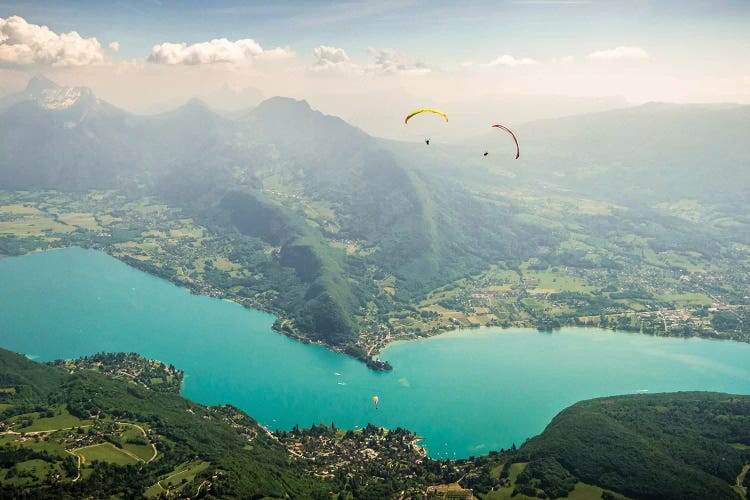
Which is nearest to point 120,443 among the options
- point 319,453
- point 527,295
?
point 319,453

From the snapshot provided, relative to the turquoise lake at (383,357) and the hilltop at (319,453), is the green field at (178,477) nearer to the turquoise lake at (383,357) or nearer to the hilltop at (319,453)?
the hilltop at (319,453)

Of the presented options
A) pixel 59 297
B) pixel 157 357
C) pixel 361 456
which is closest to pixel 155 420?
pixel 361 456

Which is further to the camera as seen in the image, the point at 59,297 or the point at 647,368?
the point at 59,297

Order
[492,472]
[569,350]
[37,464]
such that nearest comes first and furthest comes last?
1. [37,464]
2. [492,472]
3. [569,350]

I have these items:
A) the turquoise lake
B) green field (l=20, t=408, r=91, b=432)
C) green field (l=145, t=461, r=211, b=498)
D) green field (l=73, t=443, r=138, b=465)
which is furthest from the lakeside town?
green field (l=20, t=408, r=91, b=432)

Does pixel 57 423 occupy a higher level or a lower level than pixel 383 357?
higher

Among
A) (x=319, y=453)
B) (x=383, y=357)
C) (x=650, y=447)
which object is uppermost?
(x=650, y=447)

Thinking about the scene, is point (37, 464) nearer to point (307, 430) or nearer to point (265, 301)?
point (307, 430)

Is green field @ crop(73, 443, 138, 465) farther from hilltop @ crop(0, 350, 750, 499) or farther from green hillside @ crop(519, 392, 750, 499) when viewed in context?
green hillside @ crop(519, 392, 750, 499)

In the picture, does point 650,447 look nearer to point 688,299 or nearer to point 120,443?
point 120,443
